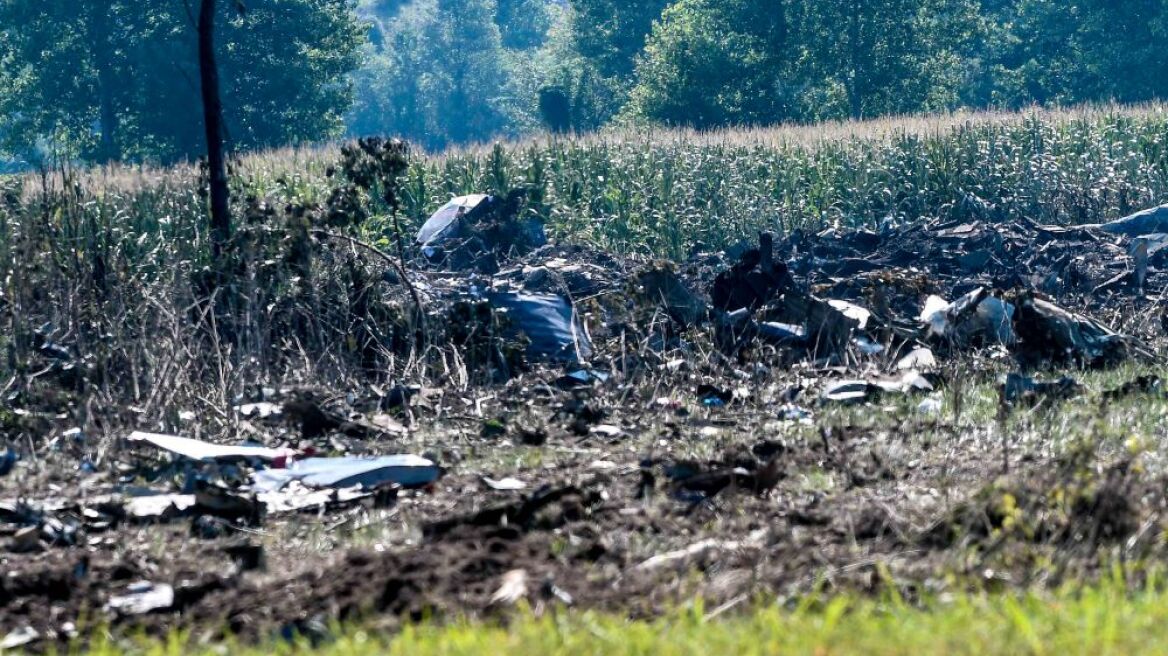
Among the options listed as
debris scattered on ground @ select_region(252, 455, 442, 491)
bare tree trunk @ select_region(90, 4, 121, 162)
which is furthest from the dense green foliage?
debris scattered on ground @ select_region(252, 455, 442, 491)

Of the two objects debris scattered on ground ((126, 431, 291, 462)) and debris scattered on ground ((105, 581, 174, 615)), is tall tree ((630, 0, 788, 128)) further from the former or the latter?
debris scattered on ground ((105, 581, 174, 615))

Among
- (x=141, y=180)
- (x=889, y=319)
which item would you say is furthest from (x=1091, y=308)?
(x=141, y=180)

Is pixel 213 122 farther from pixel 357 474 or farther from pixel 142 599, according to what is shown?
pixel 142 599


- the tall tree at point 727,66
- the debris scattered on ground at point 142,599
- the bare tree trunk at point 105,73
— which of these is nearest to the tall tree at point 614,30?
the tall tree at point 727,66

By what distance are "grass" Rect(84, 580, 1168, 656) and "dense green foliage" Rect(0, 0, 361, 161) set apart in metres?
38.1

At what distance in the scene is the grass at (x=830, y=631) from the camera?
3.52 m

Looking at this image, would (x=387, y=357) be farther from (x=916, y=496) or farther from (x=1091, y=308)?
(x=1091, y=308)

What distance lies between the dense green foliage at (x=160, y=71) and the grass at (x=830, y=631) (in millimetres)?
38083

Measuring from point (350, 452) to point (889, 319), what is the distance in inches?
182

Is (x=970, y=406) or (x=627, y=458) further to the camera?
Answer: (x=970, y=406)

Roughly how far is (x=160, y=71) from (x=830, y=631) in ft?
134

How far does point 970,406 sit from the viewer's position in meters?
7.80

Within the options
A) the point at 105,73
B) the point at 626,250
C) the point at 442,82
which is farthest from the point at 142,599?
the point at 442,82

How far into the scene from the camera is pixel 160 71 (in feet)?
136
